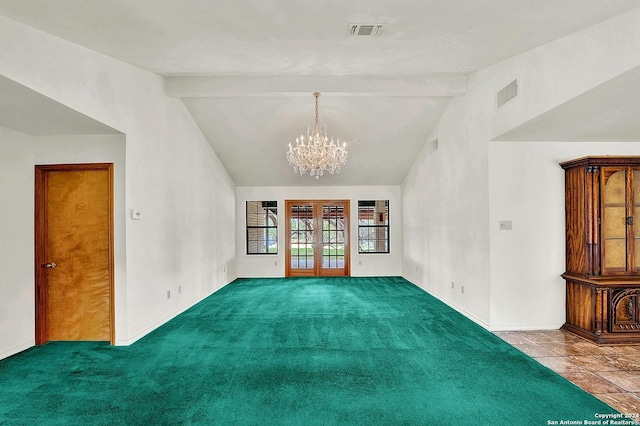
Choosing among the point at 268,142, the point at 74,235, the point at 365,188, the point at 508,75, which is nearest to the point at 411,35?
the point at 508,75

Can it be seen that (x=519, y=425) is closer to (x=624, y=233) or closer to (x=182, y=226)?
(x=624, y=233)

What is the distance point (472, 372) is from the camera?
9.85 ft

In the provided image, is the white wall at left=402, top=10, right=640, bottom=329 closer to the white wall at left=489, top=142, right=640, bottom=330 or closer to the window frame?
the white wall at left=489, top=142, right=640, bottom=330

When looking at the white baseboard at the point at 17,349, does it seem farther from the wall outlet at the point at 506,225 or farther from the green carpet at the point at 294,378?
the wall outlet at the point at 506,225

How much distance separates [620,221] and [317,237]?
232 inches

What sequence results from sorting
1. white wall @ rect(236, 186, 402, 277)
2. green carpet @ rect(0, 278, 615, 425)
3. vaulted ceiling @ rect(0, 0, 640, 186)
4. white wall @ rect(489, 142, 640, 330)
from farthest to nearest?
white wall @ rect(236, 186, 402, 277)
white wall @ rect(489, 142, 640, 330)
vaulted ceiling @ rect(0, 0, 640, 186)
green carpet @ rect(0, 278, 615, 425)

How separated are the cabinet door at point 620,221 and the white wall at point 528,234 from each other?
44 centimetres

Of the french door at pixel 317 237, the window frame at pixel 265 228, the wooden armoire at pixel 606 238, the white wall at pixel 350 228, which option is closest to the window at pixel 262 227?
the window frame at pixel 265 228

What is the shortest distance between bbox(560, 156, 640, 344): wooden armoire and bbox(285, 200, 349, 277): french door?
512 cm

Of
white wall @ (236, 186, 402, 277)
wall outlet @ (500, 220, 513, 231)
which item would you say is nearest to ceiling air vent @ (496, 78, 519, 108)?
wall outlet @ (500, 220, 513, 231)

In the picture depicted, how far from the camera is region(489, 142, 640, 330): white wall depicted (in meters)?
4.21

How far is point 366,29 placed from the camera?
2928 mm

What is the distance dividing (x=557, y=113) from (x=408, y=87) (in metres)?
2.05

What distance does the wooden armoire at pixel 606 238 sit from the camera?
3762 millimetres
